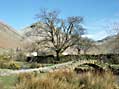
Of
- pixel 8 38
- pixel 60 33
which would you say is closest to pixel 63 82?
pixel 60 33

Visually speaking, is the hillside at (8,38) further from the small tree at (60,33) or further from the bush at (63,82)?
the bush at (63,82)

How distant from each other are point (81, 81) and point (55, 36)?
42.2m

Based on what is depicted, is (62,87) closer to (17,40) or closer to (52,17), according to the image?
(52,17)

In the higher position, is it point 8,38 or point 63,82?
point 8,38

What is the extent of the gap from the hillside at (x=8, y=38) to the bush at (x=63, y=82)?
101 m

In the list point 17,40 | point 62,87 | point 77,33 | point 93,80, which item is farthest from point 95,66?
point 17,40

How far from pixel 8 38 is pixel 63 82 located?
116413 mm

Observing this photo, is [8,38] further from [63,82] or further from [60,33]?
[63,82]

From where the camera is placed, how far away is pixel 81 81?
1355 centimetres

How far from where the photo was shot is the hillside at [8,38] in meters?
118

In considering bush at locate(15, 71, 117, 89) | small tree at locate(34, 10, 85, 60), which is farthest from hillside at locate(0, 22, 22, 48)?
bush at locate(15, 71, 117, 89)

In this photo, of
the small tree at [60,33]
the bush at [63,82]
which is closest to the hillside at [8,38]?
the small tree at [60,33]

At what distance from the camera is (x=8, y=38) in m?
126

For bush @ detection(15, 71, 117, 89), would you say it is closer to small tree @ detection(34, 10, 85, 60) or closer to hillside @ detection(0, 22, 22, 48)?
small tree @ detection(34, 10, 85, 60)
